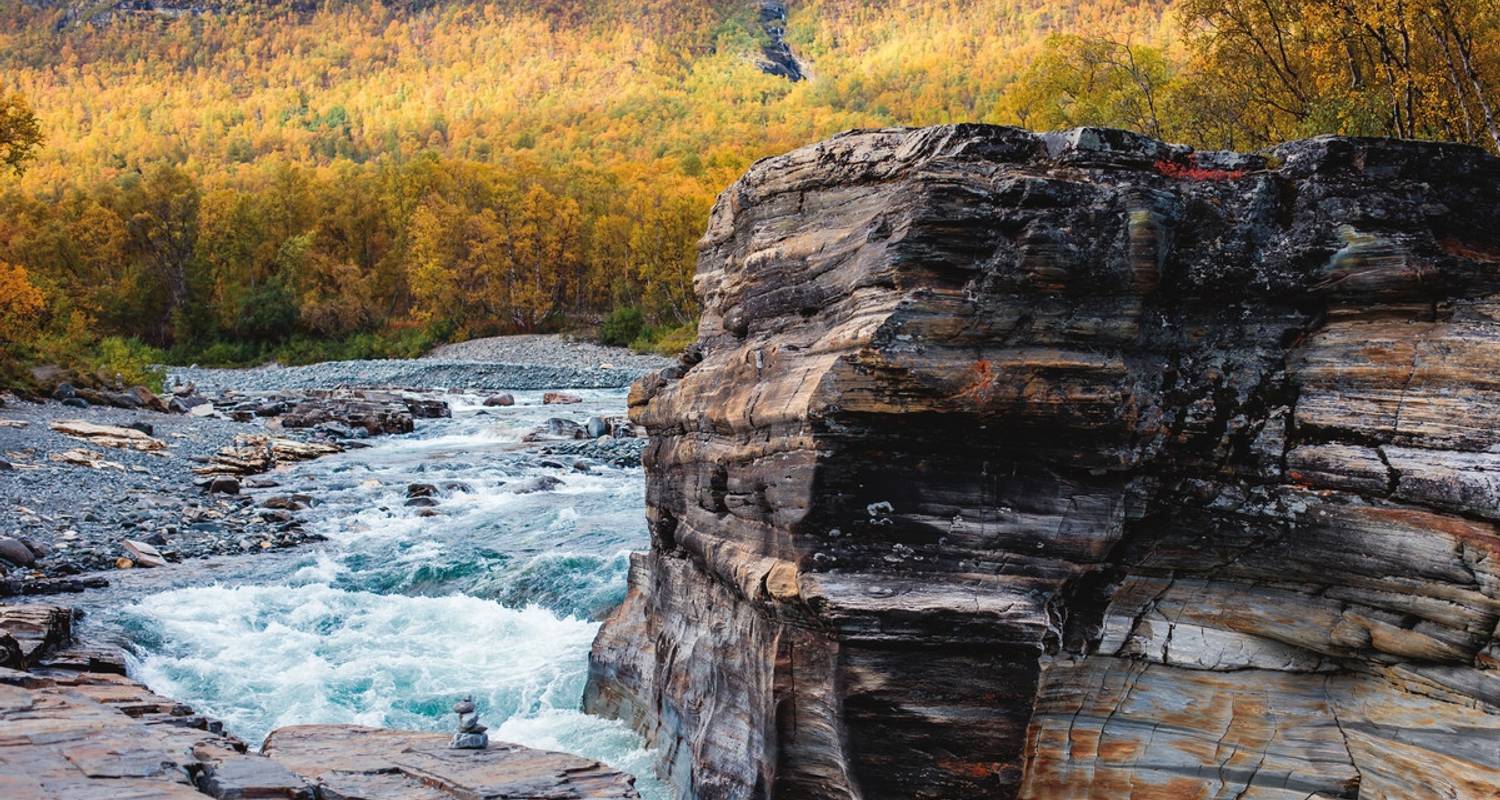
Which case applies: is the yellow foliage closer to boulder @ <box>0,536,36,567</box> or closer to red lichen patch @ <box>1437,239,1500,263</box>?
boulder @ <box>0,536,36,567</box>

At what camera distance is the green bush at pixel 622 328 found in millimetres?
68562

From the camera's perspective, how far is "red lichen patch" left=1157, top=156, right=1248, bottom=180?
8.12 metres

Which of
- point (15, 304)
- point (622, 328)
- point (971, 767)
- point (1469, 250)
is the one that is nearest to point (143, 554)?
point (971, 767)

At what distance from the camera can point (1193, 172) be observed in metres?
8.20

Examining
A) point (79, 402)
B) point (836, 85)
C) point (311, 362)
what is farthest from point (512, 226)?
point (836, 85)

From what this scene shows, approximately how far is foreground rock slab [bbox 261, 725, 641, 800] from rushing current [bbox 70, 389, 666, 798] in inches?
61.8

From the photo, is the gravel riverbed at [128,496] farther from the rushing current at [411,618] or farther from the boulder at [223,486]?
the rushing current at [411,618]

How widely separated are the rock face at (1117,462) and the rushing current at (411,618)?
402 cm

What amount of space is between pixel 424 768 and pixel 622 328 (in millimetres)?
60998

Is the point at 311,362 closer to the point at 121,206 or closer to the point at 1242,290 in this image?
the point at 121,206

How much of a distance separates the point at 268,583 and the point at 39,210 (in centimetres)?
7853

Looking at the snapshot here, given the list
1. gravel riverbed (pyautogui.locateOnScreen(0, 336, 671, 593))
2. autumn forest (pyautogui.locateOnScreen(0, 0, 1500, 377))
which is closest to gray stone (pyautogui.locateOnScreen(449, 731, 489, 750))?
gravel riverbed (pyautogui.locateOnScreen(0, 336, 671, 593))

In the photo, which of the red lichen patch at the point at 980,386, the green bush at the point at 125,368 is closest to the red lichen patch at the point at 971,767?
the red lichen patch at the point at 980,386

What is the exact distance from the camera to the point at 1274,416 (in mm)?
A: 7746
